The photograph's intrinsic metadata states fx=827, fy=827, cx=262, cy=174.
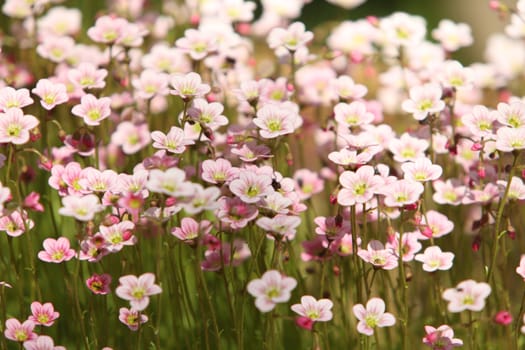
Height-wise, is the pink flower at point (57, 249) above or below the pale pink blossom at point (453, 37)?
below

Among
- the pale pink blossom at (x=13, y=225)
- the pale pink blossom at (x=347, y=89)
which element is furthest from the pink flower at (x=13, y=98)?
the pale pink blossom at (x=347, y=89)

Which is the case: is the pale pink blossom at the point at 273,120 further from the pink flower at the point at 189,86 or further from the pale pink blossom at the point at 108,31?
the pale pink blossom at the point at 108,31

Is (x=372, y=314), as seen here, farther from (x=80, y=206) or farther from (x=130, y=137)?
(x=130, y=137)

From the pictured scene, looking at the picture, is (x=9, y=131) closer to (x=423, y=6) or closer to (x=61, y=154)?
(x=61, y=154)

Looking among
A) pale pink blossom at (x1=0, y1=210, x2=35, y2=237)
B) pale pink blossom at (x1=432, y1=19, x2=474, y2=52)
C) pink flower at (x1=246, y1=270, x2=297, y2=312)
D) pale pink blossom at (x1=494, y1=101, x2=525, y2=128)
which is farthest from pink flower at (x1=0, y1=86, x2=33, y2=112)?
pale pink blossom at (x1=432, y1=19, x2=474, y2=52)

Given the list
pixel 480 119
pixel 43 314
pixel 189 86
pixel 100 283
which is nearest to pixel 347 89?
pixel 480 119

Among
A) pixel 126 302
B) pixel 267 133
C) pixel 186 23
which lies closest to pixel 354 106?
pixel 267 133
